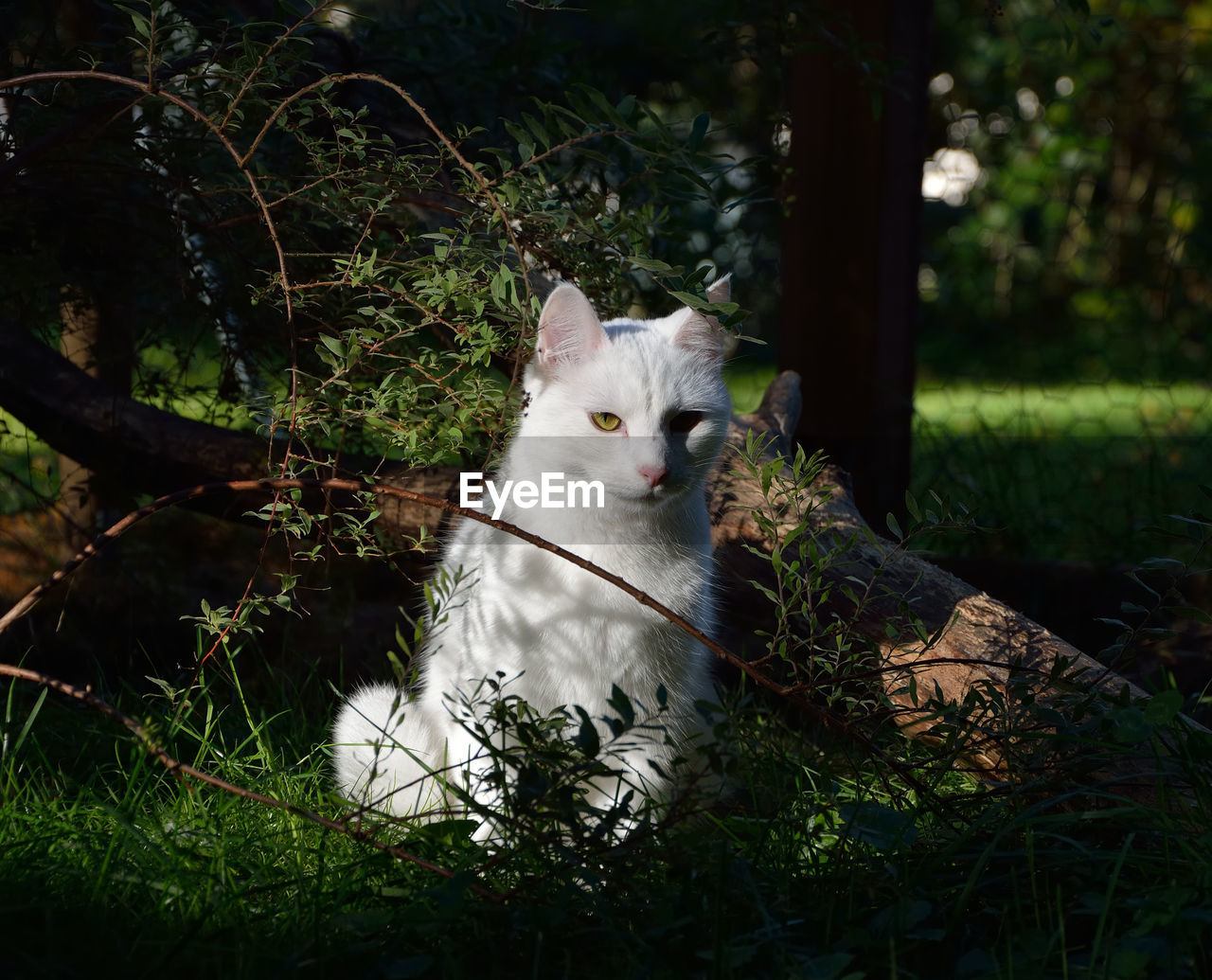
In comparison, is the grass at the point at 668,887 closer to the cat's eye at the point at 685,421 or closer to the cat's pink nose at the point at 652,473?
the cat's pink nose at the point at 652,473

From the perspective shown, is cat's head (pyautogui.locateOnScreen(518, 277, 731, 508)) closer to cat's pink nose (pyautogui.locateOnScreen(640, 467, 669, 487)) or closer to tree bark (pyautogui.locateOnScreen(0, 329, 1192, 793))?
cat's pink nose (pyautogui.locateOnScreen(640, 467, 669, 487))

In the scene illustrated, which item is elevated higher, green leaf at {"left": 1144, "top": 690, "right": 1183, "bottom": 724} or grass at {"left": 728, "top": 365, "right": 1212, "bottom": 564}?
grass at {"left": 728, "top": 365, "right": 1212, "bottom": 564}

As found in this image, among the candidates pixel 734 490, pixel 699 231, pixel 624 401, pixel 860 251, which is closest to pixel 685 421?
pixel 624 401

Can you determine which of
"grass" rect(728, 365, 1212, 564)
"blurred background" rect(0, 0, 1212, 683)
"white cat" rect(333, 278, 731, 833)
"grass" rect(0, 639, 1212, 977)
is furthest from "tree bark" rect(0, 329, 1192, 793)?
"grass" rect(728, 365, 1212, 564)

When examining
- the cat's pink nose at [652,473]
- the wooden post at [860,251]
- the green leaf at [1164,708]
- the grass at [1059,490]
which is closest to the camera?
the green leaf at [1164,708]

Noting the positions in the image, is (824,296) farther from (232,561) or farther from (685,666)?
(232,561)

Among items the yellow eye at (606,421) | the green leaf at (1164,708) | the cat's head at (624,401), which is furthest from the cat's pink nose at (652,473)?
the green leaf at (1164,708)

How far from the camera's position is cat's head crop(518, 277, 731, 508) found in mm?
1535

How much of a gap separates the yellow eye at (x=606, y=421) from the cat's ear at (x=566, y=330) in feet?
0.31

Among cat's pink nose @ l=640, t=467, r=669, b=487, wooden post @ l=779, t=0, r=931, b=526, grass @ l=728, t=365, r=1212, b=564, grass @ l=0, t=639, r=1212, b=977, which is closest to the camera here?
grass @ l=0, t=639, r=1212, b=977

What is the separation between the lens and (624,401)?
157 centimetres

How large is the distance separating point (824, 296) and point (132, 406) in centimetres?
162

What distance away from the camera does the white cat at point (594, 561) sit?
1.51 metres

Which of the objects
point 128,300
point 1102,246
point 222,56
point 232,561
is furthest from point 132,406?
point 1102,246
